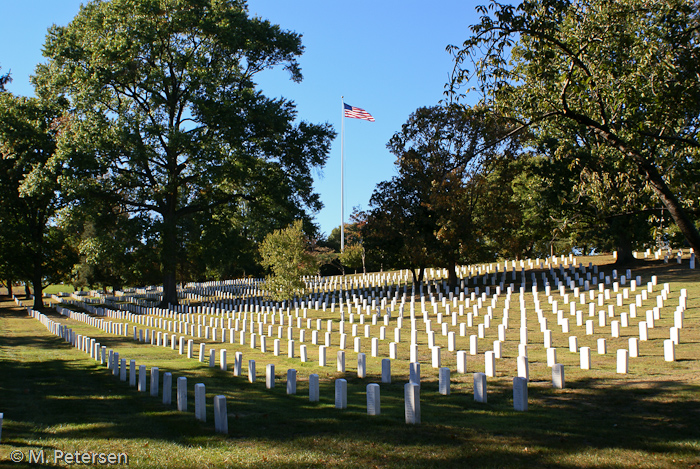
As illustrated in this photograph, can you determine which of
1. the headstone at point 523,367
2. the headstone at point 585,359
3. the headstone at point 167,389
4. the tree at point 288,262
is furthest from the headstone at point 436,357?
the tree at point 288,262

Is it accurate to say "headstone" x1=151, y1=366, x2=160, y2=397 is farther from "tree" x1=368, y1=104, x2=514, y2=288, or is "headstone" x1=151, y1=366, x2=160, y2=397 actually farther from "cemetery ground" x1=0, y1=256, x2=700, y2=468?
"tree" x1=368, y1=104, x2=514, y2=288

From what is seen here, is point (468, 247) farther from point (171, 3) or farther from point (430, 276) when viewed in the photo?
point (171, 3)

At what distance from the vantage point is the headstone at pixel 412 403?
21.1 ft

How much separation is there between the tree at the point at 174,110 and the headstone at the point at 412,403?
24757 mm

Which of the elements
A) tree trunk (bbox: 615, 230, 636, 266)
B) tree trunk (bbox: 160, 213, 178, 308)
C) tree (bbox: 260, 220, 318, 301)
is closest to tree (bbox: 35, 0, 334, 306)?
tree trunk (bbox: 160, 213, 178, 308)

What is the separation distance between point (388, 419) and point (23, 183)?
3289 centimetres

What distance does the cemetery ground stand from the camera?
546 centimetres

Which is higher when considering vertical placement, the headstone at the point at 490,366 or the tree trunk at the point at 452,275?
the tree trunk at the point at 452,275

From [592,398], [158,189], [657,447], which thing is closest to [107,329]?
[158,189]

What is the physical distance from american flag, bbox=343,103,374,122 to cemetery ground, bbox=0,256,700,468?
35.2 metres

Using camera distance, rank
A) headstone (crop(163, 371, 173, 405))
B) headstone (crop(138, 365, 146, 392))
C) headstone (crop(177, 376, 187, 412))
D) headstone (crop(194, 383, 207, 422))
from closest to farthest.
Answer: headstone (crop(194, 383, 207, 422)) < headstone (crop(177, 376, 187, 412)) < headstone (crop(163, 371, 173, 405)) < headstone (crop(138, 365, 146, 392))

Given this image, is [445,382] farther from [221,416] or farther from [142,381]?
[142,381]

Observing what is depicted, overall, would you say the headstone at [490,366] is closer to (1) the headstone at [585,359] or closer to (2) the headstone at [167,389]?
(1) the headstone at [585,359]

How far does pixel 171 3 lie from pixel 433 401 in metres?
29.3
